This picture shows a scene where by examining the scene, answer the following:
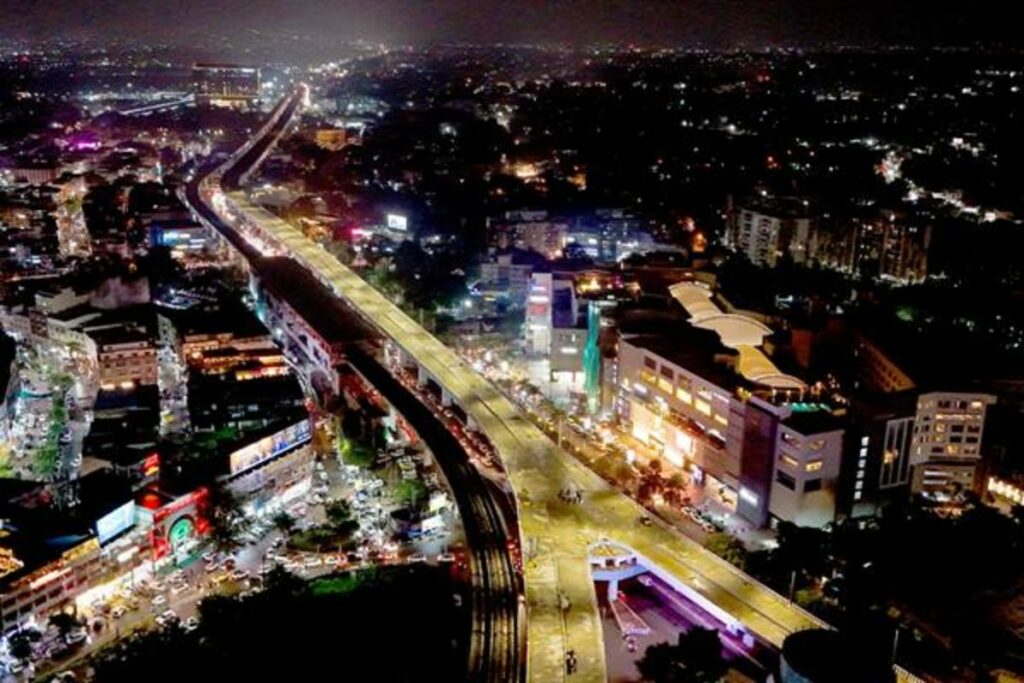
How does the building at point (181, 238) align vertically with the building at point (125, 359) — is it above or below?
Result: above

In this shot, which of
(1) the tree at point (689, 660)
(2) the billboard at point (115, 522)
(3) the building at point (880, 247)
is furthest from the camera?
(3) the building at point (880, 247)

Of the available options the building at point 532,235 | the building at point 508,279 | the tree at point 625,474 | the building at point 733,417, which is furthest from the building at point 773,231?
the tree at point 625,474

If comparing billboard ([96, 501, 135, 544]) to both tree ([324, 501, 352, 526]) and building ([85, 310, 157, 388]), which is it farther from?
building ([85, 310, 157, 388])

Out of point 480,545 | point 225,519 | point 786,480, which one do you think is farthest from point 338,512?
point 786,480

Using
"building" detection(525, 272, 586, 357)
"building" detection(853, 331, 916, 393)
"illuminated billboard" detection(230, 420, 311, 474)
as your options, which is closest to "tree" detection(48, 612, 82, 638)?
"illuminated billboard" detection(230, 420, 311, 474)

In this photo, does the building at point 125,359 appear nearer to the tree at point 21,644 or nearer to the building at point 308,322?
the building at point 308,322

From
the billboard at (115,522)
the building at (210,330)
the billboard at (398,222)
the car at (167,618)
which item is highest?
the billboard at (398,222)

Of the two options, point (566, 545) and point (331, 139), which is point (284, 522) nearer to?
point (566, 545)
